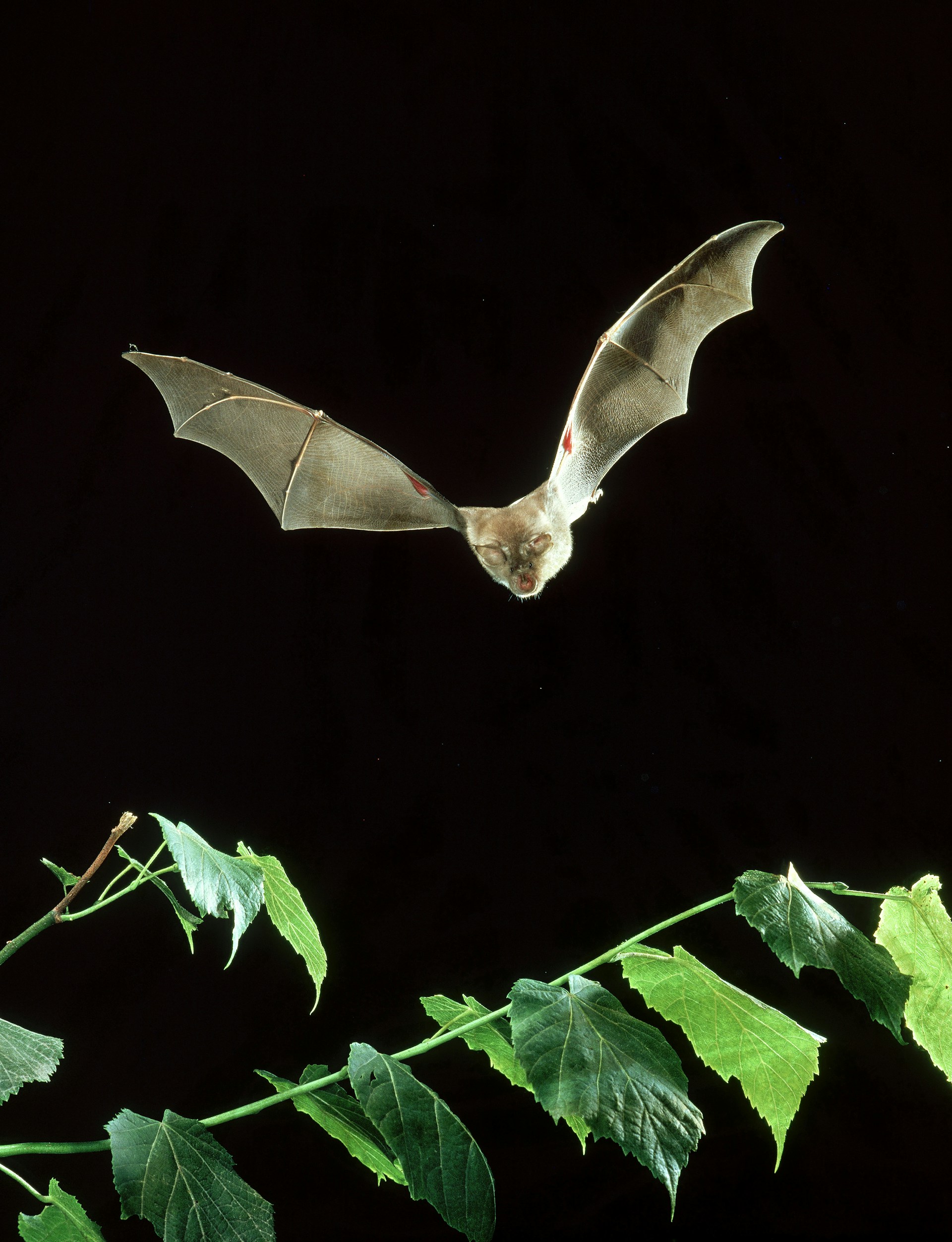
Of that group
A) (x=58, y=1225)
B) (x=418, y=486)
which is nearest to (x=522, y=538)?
(x=418, y=486)

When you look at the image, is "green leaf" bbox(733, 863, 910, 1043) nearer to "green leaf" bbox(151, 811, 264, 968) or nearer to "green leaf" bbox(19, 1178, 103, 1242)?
"green leaf" bbox(151, 811, 264, 968)

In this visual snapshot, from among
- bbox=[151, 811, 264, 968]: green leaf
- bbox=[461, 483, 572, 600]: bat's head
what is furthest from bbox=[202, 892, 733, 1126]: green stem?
bbox=[461, 483, 572, 600]: bat's head

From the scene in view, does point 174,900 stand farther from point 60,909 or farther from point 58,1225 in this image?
point 58,1225

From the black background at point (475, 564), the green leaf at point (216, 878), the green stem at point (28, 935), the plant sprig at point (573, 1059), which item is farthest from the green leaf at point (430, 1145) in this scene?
the black background at point (475, 564)

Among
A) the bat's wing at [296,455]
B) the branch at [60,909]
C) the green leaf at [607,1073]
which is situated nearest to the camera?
the green leaf at [607,1073]

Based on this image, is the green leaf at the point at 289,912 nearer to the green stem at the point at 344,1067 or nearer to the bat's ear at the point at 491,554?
the green stem at the point at 344,1067
